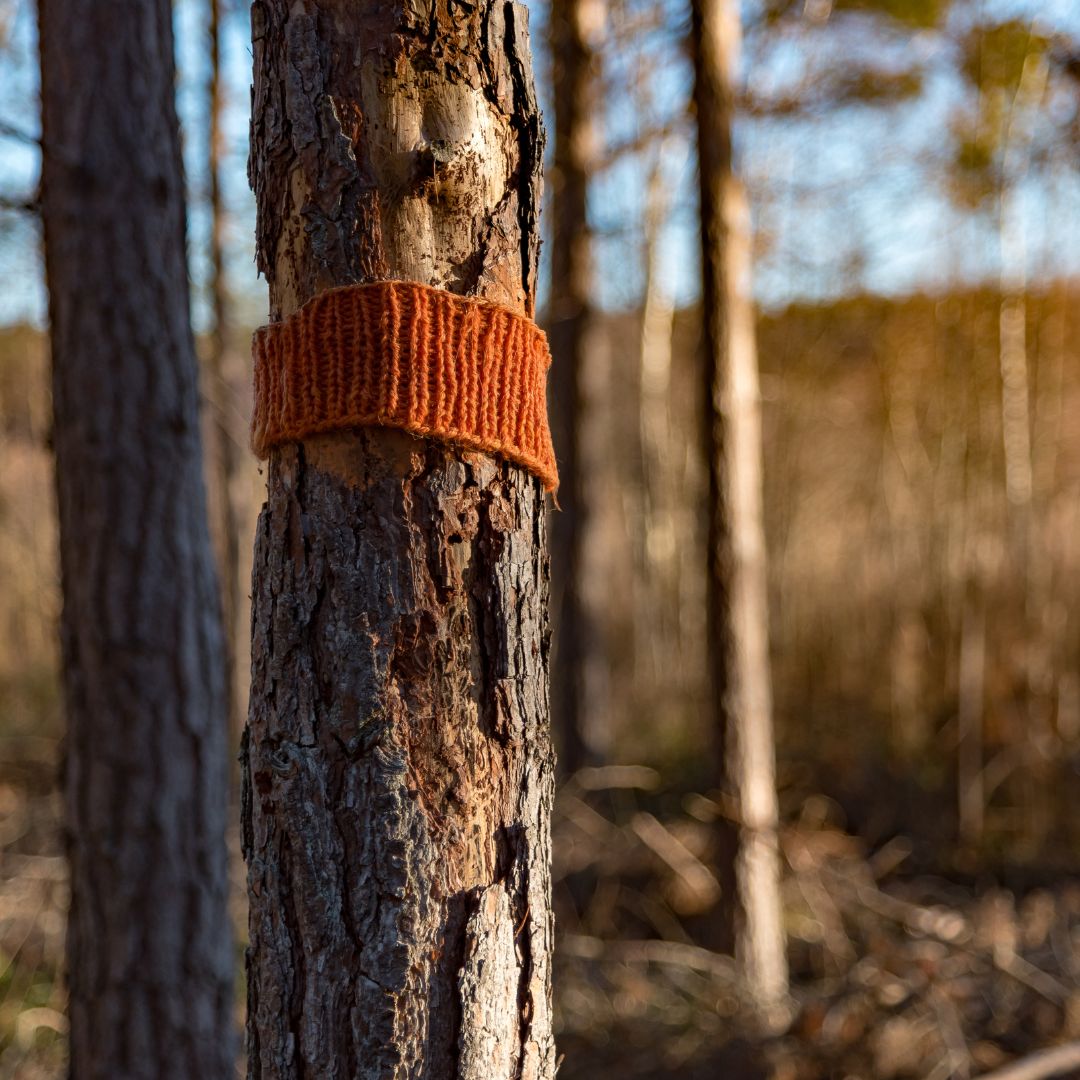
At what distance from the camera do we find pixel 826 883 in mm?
5020

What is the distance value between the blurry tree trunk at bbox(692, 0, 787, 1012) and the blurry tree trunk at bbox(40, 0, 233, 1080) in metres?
2.20

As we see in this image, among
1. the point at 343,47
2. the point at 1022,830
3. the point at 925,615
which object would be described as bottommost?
the point at 1022,830

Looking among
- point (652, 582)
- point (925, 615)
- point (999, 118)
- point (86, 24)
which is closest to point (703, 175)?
point (86, 24)

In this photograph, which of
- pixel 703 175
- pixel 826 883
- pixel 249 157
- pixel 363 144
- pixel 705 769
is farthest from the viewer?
pixel 705 769

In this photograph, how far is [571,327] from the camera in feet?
21.0

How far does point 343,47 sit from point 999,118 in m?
5.92

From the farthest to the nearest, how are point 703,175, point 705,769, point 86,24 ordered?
point 705,769, point 703,175, point 86,24

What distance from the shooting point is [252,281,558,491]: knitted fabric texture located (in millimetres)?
1151

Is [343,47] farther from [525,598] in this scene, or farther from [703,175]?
[703,175]

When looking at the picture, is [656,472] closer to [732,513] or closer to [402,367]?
[732,513]

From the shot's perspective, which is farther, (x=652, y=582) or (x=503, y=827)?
(x=652, y=582)

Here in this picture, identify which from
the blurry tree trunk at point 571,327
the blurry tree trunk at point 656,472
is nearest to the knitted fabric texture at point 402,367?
the blurry tree trunk at point 571,327

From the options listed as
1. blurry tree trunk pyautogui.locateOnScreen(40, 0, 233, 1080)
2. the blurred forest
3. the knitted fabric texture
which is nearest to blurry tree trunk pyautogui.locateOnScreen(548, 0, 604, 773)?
the blurred forest

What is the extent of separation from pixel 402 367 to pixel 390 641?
0.29 metres
